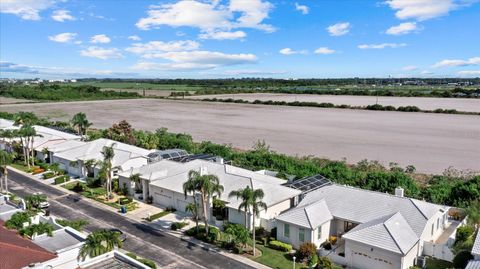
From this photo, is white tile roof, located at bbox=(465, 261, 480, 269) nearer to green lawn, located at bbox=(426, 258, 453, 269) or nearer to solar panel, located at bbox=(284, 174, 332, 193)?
green lawn, located at bbox=(426, 258, 453, 269)

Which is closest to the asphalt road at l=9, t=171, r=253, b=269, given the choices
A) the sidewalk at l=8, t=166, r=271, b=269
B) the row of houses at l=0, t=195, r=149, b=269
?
the sidewalk at l=8, t=166, r=271, b=269

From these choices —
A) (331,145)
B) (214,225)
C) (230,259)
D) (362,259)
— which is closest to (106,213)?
(214,225)

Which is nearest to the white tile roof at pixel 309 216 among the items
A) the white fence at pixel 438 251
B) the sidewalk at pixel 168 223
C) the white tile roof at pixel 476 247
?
the sidewalk at pixel 168 223

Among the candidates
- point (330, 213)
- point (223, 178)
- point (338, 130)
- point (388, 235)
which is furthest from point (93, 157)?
point (338, 130)

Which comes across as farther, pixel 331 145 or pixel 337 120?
pixel 337 120

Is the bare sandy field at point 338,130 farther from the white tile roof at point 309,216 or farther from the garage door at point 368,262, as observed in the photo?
the garage door at point 368,262

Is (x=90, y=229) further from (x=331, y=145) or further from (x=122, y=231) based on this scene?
(x=331, y=145)
